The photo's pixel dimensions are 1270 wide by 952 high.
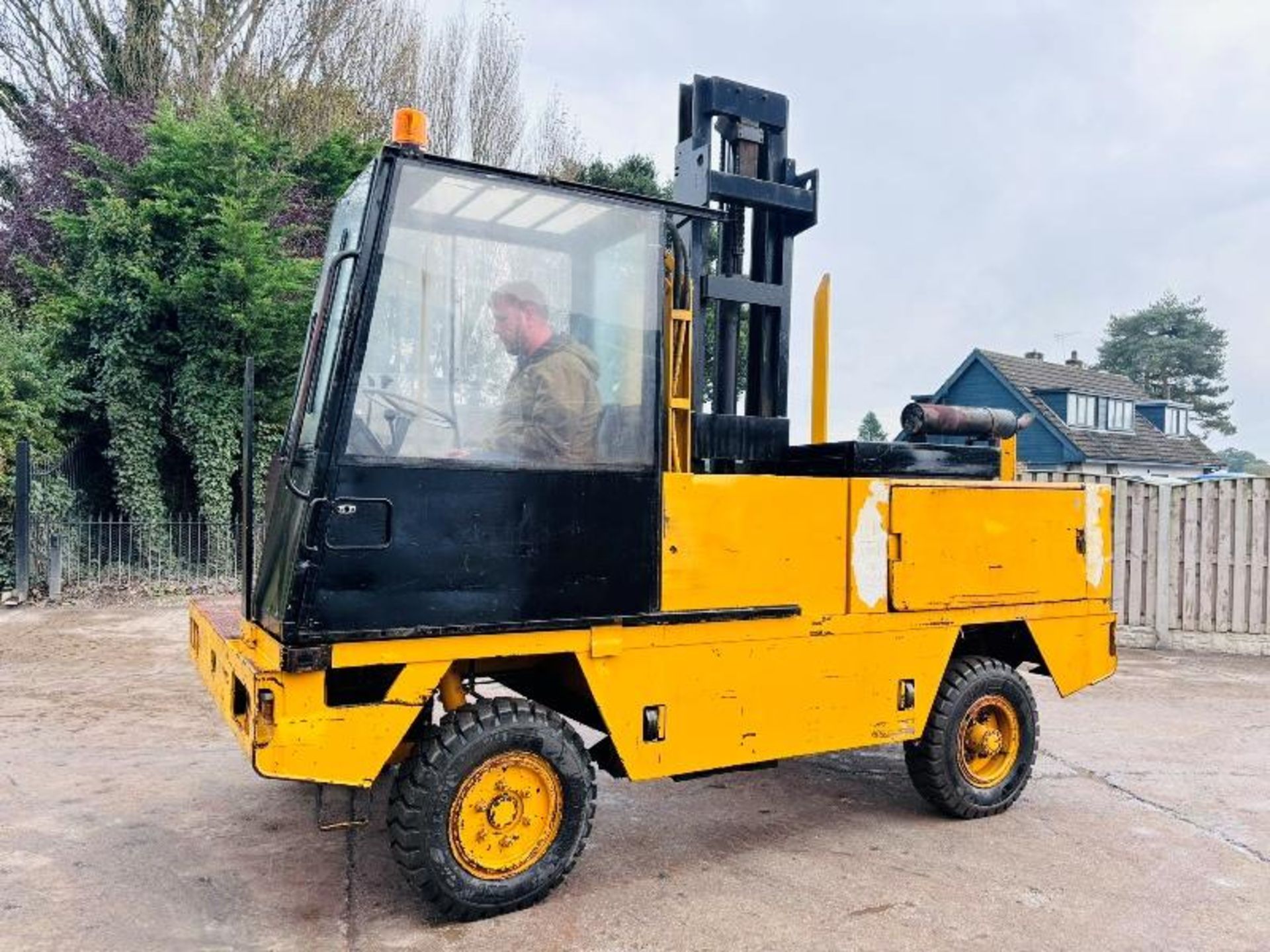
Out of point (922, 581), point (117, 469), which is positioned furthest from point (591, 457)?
point (117, 469)

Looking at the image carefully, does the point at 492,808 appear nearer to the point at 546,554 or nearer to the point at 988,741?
the point at 546,554

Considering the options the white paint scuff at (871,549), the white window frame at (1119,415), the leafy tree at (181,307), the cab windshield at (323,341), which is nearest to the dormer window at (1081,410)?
the white window frame at (1119,415)

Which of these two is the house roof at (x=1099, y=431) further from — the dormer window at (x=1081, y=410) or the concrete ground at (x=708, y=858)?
the concrete ground at (x=708, y=858)

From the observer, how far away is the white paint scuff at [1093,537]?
211 inches

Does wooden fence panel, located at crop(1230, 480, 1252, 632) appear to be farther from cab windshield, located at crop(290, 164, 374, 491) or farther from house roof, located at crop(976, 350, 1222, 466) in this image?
house roof, located at crop(976, 350, 1222, 466)

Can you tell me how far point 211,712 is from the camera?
6.92 meters

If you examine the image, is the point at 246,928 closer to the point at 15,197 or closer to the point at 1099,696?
the point at 1099,696

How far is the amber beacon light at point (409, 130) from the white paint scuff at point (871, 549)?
7.76 feet

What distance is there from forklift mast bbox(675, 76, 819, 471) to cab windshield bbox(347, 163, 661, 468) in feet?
2.97

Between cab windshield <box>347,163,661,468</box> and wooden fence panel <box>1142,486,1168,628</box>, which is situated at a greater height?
cab windshield <box>347,163,661,468</box>

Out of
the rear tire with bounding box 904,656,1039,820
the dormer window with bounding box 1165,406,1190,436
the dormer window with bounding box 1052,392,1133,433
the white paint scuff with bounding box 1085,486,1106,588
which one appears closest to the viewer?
the rear tire with bounding box 904,656,1039,820

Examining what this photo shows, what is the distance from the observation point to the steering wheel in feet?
11.5

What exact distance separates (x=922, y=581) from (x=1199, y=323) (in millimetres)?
52338

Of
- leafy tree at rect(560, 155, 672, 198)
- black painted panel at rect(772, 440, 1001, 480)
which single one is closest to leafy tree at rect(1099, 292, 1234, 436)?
leafy tree at rect(560, 155, 672, 198)
